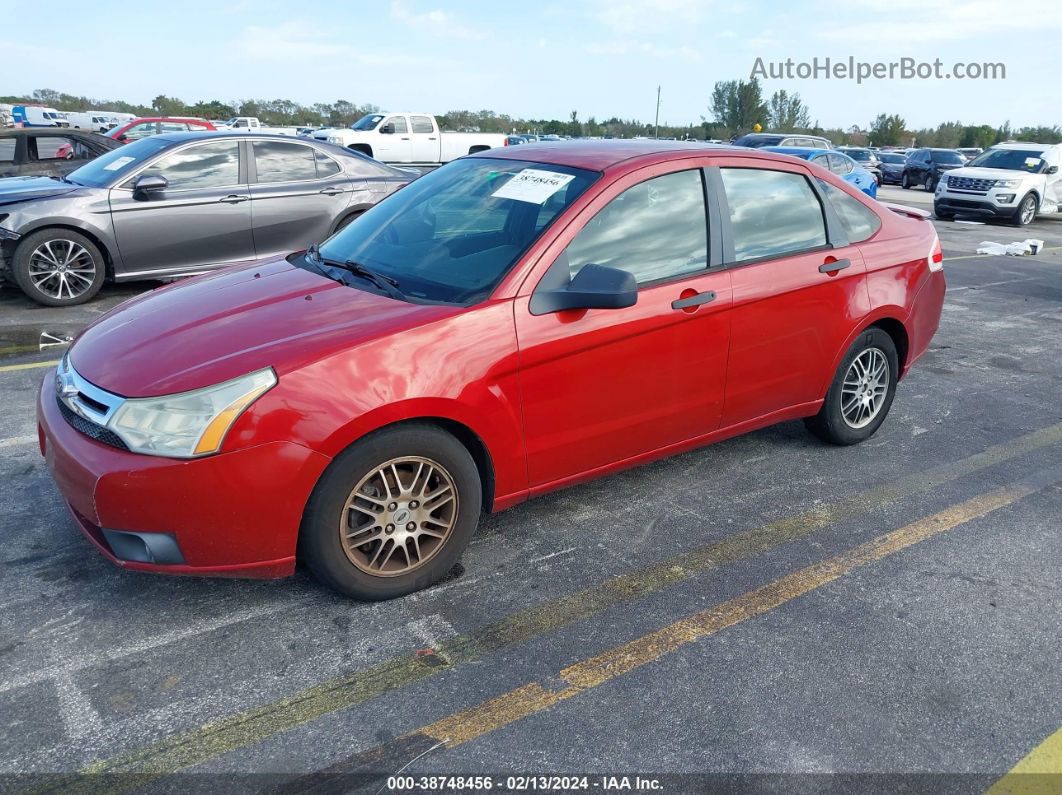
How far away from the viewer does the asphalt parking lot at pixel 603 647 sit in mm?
2414

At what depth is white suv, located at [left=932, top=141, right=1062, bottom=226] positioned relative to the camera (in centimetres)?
1720

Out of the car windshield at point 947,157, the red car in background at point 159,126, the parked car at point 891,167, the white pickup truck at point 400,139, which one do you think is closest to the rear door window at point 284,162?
the white pickup truck at point 400,139

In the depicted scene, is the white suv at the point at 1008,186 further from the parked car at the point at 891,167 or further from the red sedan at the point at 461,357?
the parked car at the point at 891,167

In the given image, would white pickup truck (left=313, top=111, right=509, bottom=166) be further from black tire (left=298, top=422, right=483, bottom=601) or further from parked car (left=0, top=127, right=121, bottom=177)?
black tire (left=298, top=422, right=483, bottom=601)

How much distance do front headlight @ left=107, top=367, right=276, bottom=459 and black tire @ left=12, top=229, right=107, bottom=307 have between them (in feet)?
18.7

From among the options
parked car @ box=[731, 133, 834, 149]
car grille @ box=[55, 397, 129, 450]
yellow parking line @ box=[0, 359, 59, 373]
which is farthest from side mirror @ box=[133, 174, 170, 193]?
parked car @ box=[731, 133, 834, 149]

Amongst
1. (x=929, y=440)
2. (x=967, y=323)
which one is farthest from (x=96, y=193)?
(x=967, y=323)

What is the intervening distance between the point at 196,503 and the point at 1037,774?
8.57 feet

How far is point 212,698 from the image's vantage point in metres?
2.61

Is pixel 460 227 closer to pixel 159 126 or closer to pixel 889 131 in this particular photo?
pixel 159 126

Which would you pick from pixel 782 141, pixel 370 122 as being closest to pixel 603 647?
pixel 782 141

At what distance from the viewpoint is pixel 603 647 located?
290cm

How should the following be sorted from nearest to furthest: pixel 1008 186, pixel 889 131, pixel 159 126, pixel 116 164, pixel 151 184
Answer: pixel 151 184 → pixel 116 164 → pixel 1008 186 → pixel 159 126 → pixel 889 131

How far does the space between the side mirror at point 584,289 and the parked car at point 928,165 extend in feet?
102
